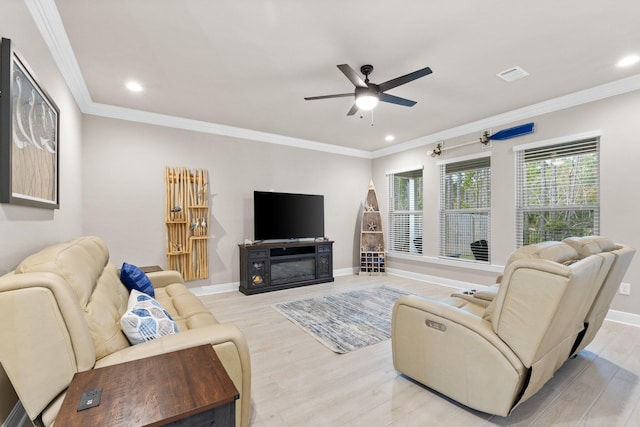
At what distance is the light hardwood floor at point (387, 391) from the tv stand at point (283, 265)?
1694 mm

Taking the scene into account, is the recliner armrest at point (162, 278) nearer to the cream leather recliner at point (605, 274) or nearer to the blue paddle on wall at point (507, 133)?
the cream leather recliner at point (605, 274)

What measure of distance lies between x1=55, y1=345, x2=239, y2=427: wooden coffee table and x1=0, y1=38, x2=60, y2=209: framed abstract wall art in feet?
3.84

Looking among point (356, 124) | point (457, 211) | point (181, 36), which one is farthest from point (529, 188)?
point (181, 36)

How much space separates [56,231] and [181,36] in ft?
6.49

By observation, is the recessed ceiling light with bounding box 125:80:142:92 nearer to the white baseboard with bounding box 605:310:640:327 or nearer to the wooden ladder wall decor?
the wooden ladder wall decor

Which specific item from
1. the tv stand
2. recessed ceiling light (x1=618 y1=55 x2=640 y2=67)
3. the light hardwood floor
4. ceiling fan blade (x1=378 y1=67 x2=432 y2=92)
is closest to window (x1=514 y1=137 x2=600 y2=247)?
recessed ceiling light (x1=618 y1=55 x2=640 y2=67)

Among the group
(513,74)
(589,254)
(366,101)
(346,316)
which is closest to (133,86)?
(366,101)

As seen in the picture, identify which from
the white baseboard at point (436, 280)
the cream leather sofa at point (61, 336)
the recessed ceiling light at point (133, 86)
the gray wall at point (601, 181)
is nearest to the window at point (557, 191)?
the gray wall at point (601, 181)

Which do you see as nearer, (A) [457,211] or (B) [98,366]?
(B) [98,366]

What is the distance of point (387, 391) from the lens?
2.07 metres

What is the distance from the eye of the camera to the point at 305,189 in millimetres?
5777

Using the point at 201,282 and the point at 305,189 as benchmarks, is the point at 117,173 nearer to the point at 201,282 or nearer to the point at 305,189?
the point at 201,282

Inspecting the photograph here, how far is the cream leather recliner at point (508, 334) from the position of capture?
59.7 inches

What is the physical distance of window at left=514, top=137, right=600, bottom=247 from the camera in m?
3.62
